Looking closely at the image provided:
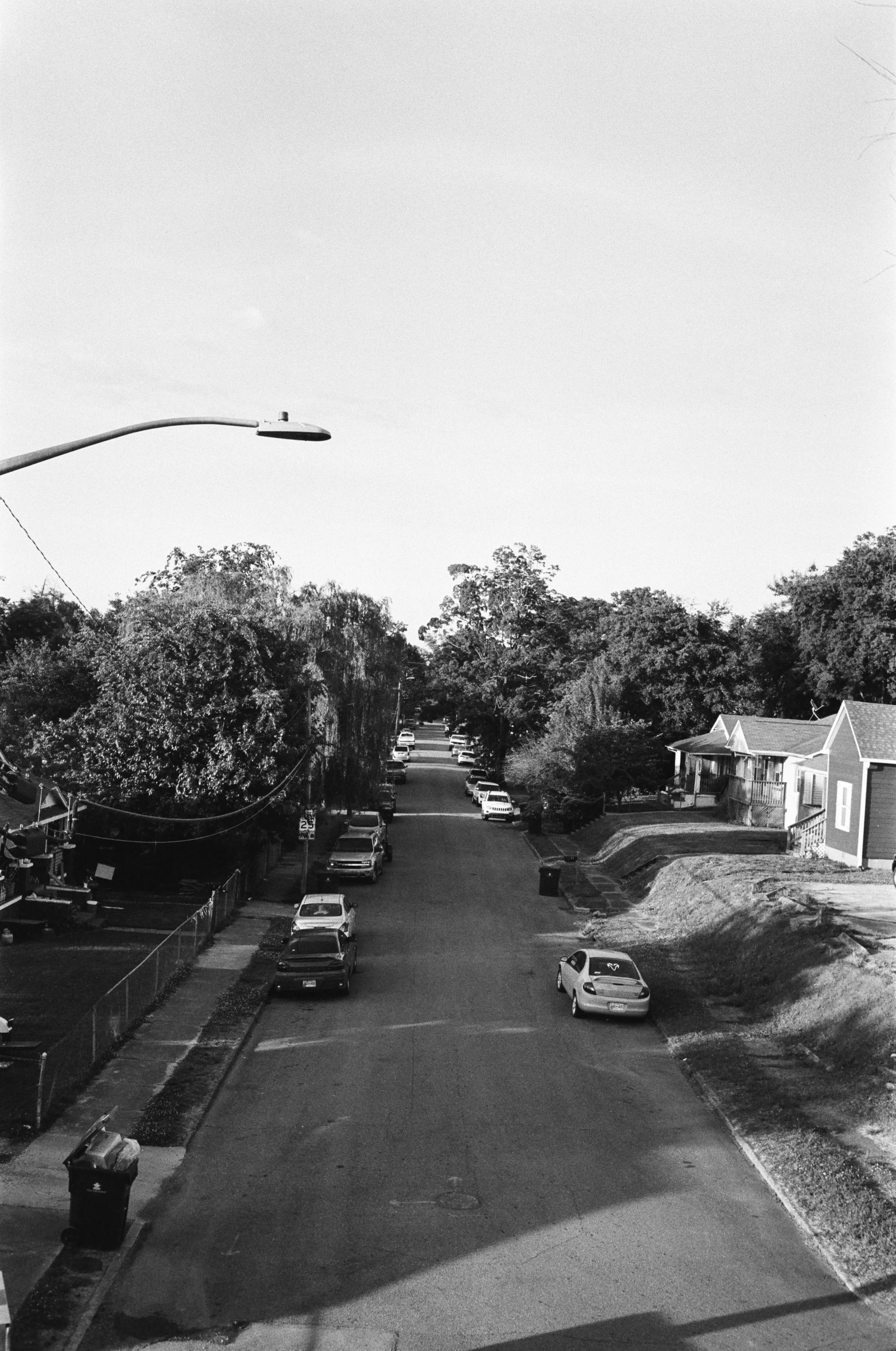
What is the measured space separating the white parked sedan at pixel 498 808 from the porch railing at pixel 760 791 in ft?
40.1

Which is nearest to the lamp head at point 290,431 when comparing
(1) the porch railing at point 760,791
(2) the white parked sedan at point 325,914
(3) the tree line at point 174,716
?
(2) the white parked sedan at point 325,914

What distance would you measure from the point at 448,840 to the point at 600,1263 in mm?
42132

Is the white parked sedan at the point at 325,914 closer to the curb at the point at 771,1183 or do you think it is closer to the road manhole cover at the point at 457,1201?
the curb at the point at 771,1183

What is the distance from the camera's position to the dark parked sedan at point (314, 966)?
76.7 ft

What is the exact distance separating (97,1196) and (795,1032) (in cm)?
1315

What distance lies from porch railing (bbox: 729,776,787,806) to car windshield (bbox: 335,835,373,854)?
1994 centimetres

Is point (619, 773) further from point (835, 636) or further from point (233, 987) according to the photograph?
point (233, 987)

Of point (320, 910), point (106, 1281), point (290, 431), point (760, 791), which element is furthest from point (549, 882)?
point (290, 431)

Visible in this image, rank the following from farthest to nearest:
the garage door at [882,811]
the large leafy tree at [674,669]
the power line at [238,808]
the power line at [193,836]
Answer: the large leafy tree at [674,669] < the garage door at [882,811] < the power line at [193,836] < the power line at [238,808]

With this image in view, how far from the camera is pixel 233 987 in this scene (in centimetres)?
2400

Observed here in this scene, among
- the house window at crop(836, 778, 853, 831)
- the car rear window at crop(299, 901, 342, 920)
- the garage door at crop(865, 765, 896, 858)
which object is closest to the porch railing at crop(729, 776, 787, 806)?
the house window at crop(836, 778, 853, 831)

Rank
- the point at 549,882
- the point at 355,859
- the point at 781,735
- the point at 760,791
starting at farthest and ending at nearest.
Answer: the point at 781,735 < the point at 760,791 < the point at 355,859 < the point at 549,882

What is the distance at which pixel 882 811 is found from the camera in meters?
35.7

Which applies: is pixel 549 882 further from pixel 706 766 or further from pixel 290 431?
pixel 290 431
